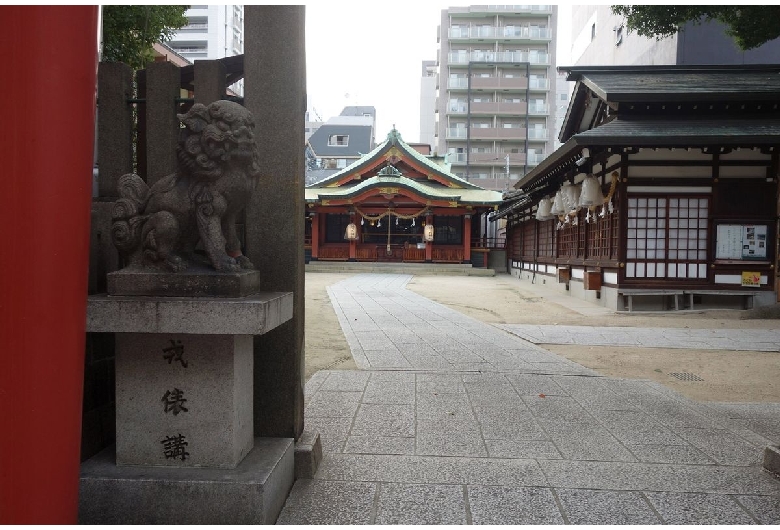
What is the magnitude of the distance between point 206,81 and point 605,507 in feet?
10.2

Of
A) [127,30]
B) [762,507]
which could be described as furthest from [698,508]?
[127,30]

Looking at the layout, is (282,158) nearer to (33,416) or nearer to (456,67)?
(33,416)

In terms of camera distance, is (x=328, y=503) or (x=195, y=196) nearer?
(x=195, y=196)

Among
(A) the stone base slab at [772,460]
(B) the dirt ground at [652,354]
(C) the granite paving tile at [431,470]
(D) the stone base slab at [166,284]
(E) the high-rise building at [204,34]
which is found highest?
(E) the high-rise building at [204,34]

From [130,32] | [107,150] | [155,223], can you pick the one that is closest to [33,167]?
[155,223]

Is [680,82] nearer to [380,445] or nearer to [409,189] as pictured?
[380,445]

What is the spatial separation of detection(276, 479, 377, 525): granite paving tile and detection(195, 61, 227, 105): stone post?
87.1 inches

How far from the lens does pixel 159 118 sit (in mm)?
2834

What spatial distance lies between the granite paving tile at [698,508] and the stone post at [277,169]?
1976 millimetres

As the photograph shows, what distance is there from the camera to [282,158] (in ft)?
8.92

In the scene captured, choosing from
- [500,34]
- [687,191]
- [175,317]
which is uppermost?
[500,34]

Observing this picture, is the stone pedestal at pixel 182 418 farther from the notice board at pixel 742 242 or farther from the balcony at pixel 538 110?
the balcony at pixel 538 110

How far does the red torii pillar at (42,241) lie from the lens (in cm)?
131

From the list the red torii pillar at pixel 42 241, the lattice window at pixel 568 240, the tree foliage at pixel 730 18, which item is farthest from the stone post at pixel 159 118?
the lattice window at pixel 568 240
